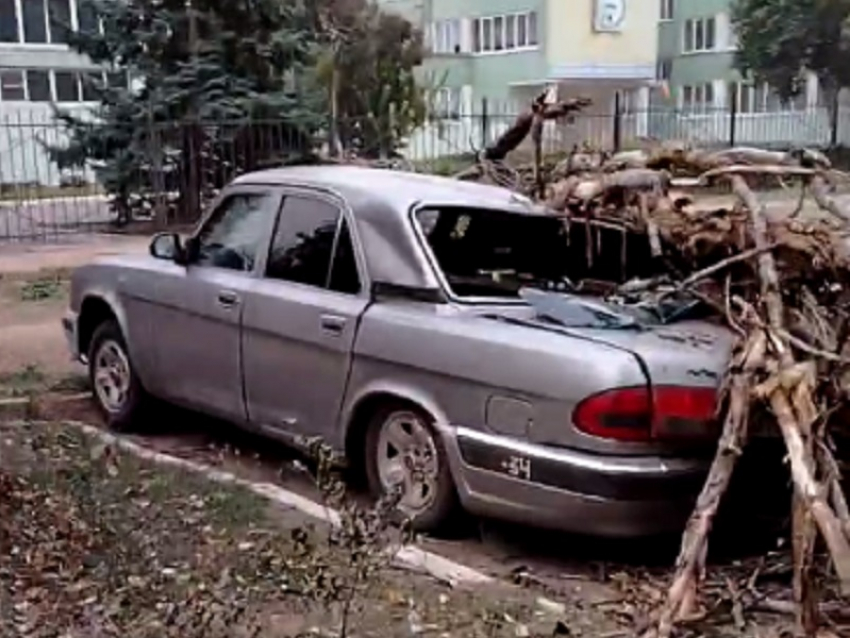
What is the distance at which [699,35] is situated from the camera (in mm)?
51000

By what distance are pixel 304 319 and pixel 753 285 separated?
6.97ft

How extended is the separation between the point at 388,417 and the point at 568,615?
Result: 1431 millimetres

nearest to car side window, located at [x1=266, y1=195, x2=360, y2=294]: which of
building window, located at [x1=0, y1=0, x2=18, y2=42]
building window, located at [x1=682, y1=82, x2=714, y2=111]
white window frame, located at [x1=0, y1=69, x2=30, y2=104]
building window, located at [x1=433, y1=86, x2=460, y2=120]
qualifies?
building window, located at [x1=433, y1=86, x2=460, y2=120]

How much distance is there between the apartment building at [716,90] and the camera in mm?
40219

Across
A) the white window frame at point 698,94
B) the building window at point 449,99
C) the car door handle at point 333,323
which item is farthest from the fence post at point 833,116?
the car door handle at point 333,323

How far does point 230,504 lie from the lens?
20.0 feet

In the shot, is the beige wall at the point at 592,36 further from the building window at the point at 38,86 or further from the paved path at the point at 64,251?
the paved path at the point at 64,251

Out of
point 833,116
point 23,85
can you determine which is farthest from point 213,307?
point 833,116

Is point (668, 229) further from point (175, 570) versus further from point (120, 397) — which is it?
point (120, 397)

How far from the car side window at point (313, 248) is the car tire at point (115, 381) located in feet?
4.88

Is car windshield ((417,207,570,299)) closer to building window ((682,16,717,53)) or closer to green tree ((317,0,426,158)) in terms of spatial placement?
green tree ((317,0,426,158))

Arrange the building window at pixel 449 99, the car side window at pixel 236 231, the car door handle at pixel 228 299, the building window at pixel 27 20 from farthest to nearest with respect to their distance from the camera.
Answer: the building window at pixel 449 99
the building window at pixel 27 20
the car side window at pixel 236 231
the car door handle at pixel 228 299

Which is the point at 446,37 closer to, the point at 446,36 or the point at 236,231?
the point at 446,36

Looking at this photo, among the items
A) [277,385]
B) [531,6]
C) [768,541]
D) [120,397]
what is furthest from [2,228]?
[531,6]
